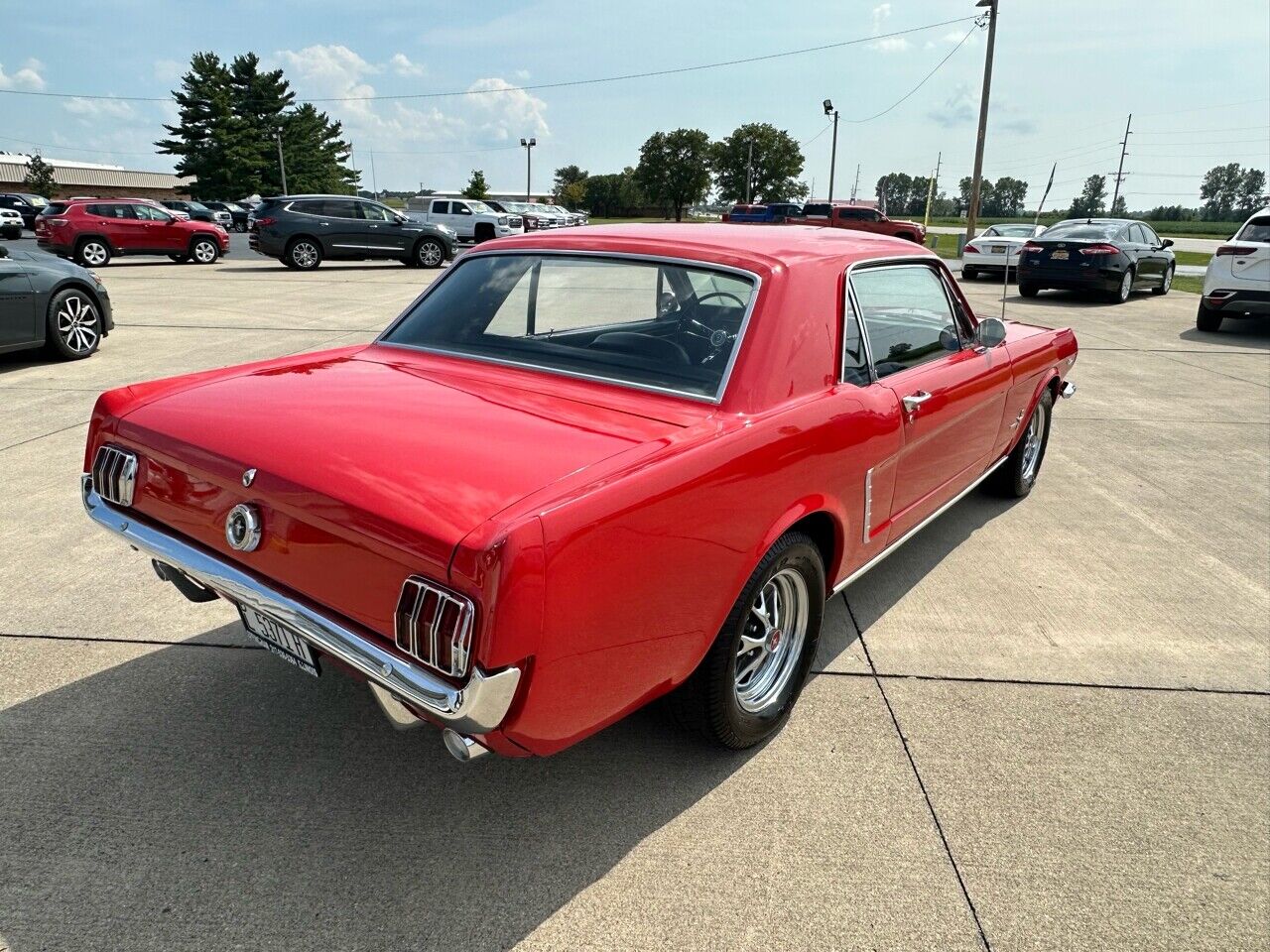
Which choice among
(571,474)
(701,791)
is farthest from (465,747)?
(701,791)

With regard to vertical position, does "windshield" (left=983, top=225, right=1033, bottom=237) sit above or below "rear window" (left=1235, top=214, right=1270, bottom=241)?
A: below

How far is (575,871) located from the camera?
7.35 feet

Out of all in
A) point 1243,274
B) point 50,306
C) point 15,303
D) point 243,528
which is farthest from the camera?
point 1243,274

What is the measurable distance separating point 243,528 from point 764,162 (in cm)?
9355

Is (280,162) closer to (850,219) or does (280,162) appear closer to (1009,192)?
(850,219)

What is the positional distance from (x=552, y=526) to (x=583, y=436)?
459mm

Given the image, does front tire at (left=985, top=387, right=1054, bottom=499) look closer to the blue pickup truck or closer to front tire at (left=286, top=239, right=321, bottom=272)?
front tire at (left=286, top=239, right=321, bottom=272)

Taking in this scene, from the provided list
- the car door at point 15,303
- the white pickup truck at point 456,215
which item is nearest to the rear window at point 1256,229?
the car door at point 15,303

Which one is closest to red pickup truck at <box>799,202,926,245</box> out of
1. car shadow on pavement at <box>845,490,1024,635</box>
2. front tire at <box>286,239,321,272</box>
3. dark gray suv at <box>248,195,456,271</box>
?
dark gray suv at <box>248,195,456,271</box>

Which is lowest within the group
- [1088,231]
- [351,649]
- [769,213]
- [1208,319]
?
[1208,319]

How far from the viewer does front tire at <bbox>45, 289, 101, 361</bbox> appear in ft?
26.3

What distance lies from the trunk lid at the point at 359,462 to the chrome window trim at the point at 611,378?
0.64ft

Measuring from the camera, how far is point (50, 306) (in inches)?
313

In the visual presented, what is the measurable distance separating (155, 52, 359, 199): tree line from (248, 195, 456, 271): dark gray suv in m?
54.4
